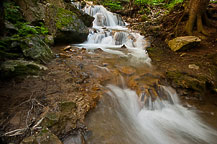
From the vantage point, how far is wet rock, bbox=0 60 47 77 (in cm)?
219

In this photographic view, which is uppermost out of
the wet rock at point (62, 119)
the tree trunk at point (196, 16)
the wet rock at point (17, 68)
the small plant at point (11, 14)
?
the tree trunk at point (196, 16)

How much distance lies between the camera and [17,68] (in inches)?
92.0

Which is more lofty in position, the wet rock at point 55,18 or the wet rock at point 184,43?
the wet rock at point 55,18

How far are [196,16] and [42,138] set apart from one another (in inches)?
295

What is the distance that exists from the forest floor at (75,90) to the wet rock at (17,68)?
147mm

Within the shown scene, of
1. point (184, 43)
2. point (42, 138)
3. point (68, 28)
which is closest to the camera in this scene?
point (42, 138)

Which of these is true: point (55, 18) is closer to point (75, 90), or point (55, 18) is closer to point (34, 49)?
point (34, 49)

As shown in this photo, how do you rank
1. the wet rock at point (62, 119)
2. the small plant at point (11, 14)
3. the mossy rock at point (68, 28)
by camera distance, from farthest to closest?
the mossy rock at point (68, 28) → the small plant at point (11, 14) → the wet rock at point (62, 119)

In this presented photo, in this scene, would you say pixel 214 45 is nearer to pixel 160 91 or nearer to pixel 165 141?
pixel 160 91

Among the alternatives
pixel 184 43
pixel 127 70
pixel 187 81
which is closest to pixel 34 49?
pixel 127 70

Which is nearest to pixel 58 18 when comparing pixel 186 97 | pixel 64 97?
pixel 64 97

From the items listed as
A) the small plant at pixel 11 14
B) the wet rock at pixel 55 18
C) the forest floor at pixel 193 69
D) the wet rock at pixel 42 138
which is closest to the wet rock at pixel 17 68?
the wet rock at pixel 42 138

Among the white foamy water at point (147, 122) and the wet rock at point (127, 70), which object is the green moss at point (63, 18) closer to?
the wet rock at point (127, 70)

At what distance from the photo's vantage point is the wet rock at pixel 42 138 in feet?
4.29
